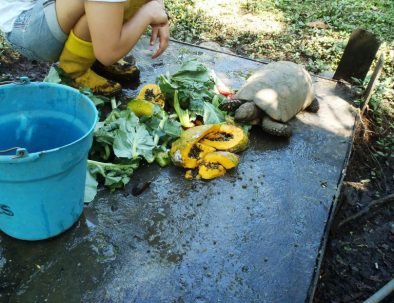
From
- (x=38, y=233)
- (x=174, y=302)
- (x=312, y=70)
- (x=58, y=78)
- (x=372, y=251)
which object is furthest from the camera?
(x=312, y=70)

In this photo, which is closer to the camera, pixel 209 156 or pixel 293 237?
pixel 293 237

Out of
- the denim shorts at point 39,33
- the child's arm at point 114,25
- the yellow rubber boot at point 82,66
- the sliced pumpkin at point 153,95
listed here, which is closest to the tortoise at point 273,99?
the sliced pumpkin at point 153,95

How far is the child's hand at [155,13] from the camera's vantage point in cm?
261

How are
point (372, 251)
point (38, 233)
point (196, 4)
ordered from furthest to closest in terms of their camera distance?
point (196, 4) < point (372, 251) < point (38, 233)

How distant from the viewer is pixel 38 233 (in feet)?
6.27

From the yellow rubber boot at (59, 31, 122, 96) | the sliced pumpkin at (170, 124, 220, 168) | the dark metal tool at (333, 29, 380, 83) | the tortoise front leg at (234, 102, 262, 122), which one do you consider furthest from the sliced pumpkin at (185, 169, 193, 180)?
the dark metal tool at (333, 29, 380, 83)

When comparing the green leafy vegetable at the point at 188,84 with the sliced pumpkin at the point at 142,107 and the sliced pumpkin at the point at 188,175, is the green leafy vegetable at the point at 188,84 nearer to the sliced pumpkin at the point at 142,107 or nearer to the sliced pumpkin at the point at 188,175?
the sliced pumpkin at the point at 142,107

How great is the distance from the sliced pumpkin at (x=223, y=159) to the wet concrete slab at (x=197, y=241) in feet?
0.23

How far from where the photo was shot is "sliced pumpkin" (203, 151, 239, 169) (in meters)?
2.48

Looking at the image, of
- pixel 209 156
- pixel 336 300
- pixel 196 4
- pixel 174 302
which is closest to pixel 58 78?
pixel 209 156

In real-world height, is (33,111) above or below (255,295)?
above

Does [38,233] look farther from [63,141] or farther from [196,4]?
[196,4]

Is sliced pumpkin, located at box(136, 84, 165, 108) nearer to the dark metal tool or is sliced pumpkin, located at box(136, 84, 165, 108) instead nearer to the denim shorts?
the denim shorts

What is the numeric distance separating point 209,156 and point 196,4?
145 inches
